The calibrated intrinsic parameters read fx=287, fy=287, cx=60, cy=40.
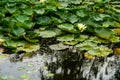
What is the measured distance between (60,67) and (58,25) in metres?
1.01

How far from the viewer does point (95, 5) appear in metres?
5.17

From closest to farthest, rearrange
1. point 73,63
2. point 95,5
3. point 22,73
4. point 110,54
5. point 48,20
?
point 22,73
point 73,63
point 110,54
point 48,20
point 95,5

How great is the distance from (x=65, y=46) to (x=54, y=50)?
0.59 feet

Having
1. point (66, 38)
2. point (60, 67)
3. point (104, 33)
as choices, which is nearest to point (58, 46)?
point (66, 38)

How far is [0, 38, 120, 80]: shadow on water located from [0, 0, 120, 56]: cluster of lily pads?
165 millimetres

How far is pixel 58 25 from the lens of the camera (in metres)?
4.28

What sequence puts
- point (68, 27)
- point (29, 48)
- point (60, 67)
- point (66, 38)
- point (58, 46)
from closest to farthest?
point (60, 67)
point (29, 48)
point (58, 46)
point (66, 38)
point (68, 27)

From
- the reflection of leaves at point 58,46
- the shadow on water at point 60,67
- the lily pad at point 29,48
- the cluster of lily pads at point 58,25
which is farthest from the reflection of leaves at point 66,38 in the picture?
the lily pad at point 29,48

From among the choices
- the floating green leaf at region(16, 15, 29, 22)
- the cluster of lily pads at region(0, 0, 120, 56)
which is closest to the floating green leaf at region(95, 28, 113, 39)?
the cluster of lily pads at region(0, 0, 120, 56)

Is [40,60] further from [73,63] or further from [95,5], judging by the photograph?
[95,5]

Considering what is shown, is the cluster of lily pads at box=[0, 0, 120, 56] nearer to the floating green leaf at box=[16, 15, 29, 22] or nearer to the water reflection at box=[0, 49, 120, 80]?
the floating green leaf at box=[16, 15, 29, 22]

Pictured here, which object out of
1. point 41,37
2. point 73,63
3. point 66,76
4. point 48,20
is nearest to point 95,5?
point 48,20

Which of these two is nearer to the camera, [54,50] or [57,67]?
[57,67]

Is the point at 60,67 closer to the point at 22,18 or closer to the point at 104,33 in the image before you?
the point at 104,33
